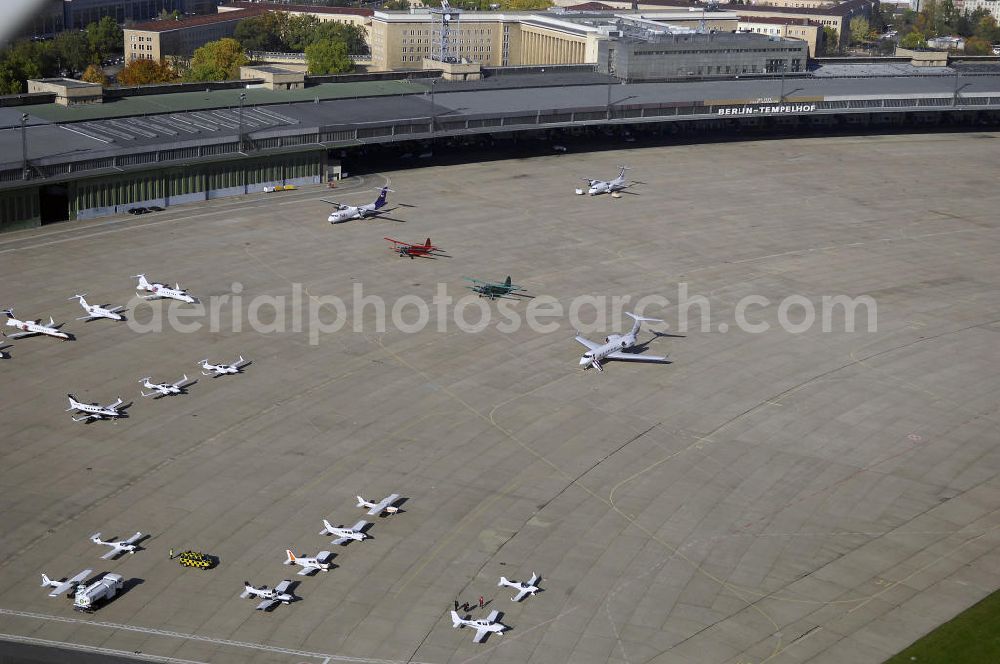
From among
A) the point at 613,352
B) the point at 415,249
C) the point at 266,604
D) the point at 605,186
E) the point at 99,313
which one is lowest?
the point at 266,604

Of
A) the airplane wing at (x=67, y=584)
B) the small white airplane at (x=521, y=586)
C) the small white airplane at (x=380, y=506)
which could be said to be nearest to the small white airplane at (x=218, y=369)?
the small white airplane at (x=380, y=506)

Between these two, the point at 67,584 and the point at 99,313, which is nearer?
the point at 67,584

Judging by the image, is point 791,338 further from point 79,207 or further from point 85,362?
point 79,207

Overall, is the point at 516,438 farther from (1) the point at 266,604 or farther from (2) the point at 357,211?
(2) the point at 357,211

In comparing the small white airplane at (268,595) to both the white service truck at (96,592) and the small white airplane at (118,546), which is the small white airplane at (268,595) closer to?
the white service truck at (96,592)

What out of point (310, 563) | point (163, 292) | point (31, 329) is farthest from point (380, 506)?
point (163, 292)

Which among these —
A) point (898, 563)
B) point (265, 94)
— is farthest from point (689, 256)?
point (265, 94)

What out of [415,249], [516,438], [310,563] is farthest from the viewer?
[415,249]
